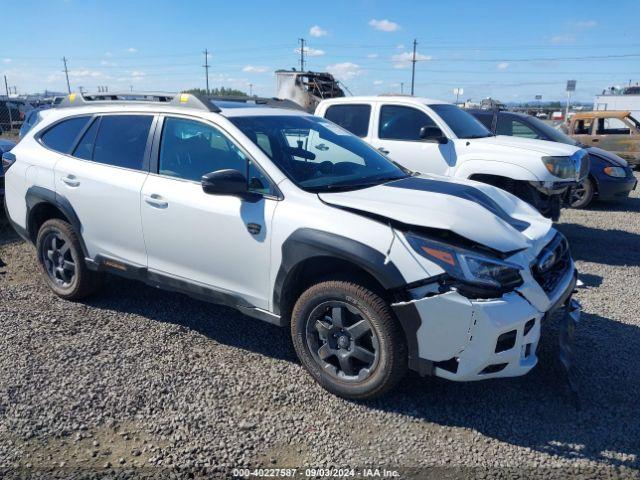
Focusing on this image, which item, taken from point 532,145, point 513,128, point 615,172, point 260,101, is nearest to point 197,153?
point 260,101

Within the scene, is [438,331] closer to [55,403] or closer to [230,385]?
[230,385]

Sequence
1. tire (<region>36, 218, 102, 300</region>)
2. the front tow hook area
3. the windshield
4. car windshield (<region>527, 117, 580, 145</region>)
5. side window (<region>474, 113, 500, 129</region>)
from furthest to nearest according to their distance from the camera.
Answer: side window (<region>474, 113, 500, 129</region>) < car windshield (<region>527, 117, 580, 145</region>) < the windshield < tire (<region>36, 218, 102, 300</region>) < the front tow hook area

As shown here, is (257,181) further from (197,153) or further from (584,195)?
(584,195)

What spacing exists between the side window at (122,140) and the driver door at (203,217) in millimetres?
219

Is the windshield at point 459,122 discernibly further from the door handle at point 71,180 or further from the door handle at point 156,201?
the door handle at point 71,180

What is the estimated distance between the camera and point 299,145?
4.16 m

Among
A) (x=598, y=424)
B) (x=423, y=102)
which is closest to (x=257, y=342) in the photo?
(x=598, y=424)

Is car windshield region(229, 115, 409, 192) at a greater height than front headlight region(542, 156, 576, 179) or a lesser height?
greater

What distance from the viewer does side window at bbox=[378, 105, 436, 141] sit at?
7.59m

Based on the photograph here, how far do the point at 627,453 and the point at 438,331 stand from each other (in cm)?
123

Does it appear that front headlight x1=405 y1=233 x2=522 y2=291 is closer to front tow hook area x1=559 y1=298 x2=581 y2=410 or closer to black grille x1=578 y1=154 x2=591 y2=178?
front tow hook area x1=559 y1=298 x2=581 y2=410

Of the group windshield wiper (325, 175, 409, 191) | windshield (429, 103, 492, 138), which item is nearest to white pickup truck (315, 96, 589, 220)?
windshield (429, 103, 492, 138)

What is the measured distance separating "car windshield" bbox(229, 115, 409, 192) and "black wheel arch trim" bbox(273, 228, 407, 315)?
0.41 m

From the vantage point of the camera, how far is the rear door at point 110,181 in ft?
13.8
